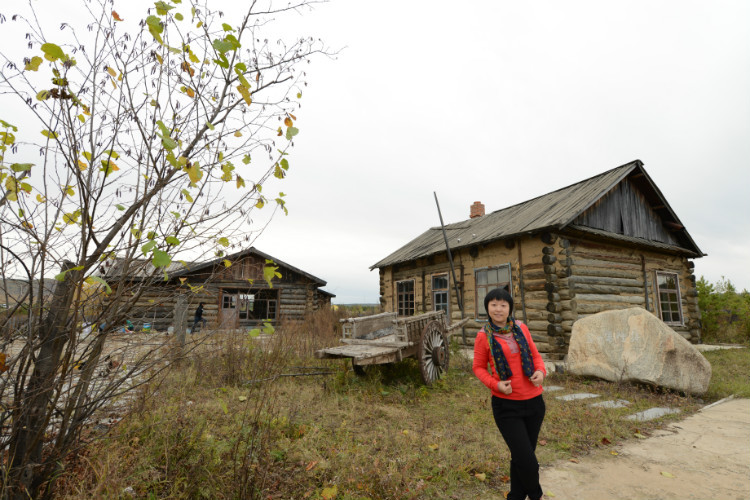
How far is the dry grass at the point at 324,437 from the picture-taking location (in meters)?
2.76

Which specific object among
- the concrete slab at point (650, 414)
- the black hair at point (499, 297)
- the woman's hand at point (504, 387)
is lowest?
the concrete slab at point (650, 414)

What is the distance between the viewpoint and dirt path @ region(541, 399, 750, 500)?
307 cm

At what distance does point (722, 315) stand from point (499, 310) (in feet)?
55.4

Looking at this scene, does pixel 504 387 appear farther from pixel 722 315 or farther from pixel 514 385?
pixel 722 315

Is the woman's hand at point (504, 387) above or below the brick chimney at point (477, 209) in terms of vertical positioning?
below

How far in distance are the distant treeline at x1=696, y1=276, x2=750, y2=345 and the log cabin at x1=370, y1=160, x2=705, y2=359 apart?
1751mm

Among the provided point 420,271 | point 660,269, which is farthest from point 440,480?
point 660,269

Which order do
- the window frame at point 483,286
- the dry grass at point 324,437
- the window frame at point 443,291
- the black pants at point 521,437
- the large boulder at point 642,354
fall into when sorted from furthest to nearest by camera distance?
the window frame at point 443,291 < the window frame at point 483,286 < the large boulder at point 642,354 < the dry grass at point 324,437 < the black pants at point 521,437

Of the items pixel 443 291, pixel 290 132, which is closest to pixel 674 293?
pixel 443 291

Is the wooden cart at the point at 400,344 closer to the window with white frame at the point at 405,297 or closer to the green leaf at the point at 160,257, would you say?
the green leaf at the point at 160,257

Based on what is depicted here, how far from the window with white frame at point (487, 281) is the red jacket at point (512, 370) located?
836 cm

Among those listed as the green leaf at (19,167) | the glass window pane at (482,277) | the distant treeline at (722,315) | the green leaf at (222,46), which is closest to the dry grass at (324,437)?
the green leaf at (19,167)

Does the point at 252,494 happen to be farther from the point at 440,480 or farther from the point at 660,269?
the point at 660,269

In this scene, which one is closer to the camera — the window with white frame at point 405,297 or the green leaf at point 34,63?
the green leaf at point 34,63
